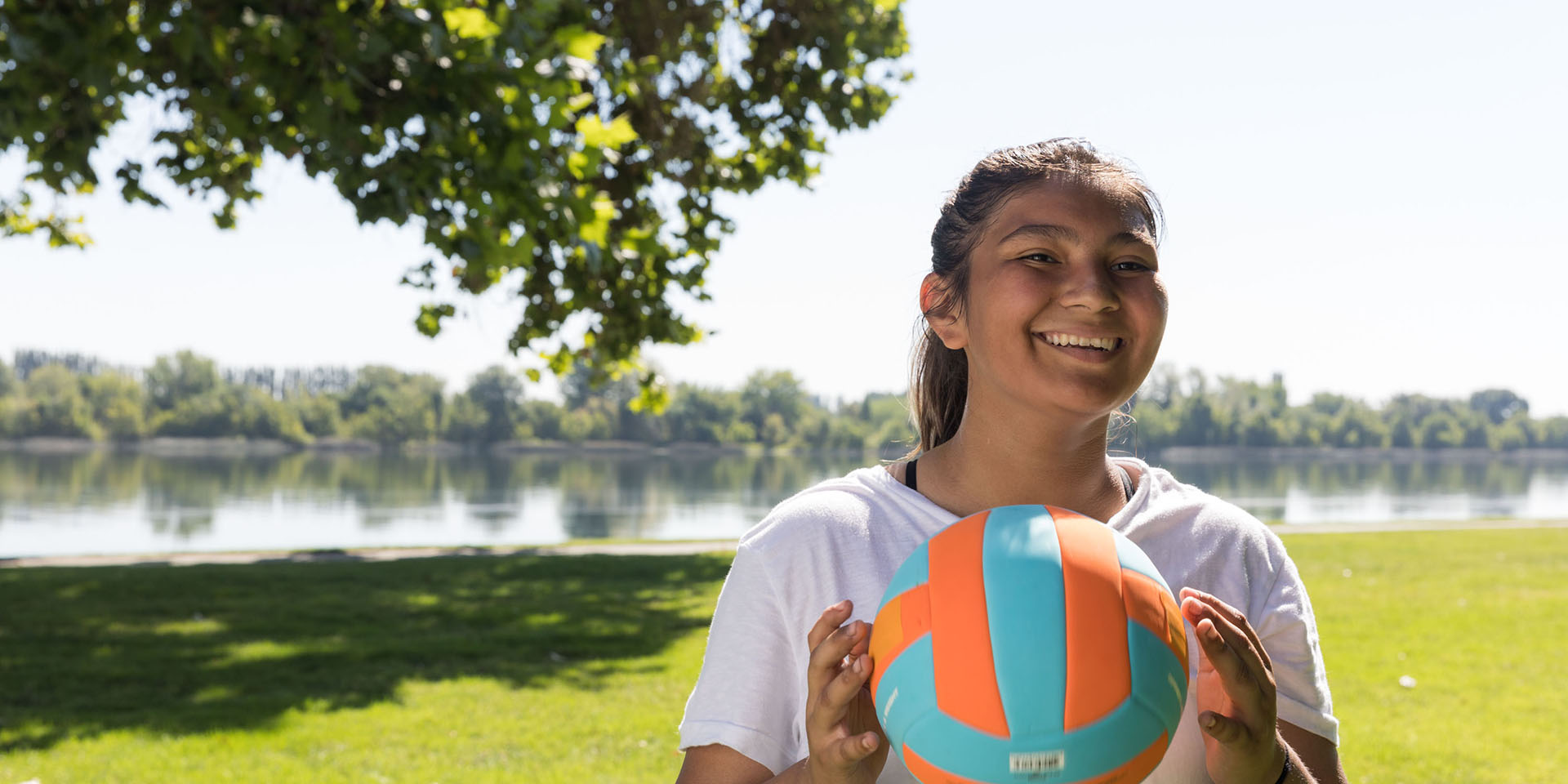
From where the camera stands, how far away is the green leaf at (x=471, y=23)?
7020mm

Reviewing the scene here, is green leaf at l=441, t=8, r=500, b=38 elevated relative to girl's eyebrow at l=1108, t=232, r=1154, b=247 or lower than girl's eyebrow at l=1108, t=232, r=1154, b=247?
elevated

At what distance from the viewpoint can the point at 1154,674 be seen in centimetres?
175

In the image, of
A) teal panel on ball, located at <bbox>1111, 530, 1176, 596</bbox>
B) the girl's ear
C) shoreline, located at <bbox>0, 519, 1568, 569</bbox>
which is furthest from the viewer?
shoreline, located at <bbox>0, 519, 1568, 569</bbox>

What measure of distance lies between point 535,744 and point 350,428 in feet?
311

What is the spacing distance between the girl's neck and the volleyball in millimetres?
298

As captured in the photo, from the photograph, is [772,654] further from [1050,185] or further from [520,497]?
[520,497]

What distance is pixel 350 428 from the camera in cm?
9475

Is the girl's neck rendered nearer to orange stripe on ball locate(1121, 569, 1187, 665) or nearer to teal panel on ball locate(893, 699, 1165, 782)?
orange stripe on ball locate(1121, 569, 1187, 665)

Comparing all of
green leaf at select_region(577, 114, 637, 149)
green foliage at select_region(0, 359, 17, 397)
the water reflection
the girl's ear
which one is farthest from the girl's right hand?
green foliage at select_region(0, 359, 17, 397)

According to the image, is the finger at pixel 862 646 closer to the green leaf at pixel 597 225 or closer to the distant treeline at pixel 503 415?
the green leaf at pixel 597 225

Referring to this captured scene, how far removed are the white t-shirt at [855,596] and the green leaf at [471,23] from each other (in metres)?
5.86

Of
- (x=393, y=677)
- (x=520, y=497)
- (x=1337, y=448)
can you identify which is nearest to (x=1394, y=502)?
(x=520, y=497)

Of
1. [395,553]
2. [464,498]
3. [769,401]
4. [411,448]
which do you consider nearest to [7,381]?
[411,448]

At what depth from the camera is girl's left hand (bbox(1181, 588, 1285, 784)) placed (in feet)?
5.33
